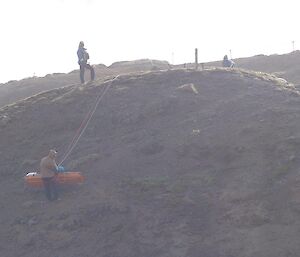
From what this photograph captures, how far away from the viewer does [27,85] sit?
3594 cm

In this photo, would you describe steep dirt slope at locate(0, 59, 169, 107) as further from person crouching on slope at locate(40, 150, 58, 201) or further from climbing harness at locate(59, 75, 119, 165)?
person crouching on slope at locate(40, 150, 58, 201)

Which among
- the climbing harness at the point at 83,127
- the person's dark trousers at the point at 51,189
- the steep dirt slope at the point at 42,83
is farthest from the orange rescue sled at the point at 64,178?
the steep dirt slope at the point at 42,83

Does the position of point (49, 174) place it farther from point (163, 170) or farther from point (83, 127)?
point (83, 127)

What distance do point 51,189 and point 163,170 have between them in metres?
2.68

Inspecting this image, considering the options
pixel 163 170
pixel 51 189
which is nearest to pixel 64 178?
→ pixel 51 189

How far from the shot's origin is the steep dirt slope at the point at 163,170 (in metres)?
10.8

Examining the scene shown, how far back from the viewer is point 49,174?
12945mm

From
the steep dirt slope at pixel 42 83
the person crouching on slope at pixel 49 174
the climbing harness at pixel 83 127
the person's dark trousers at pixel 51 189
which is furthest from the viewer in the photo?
the steep dirt slope at pixel 42 83

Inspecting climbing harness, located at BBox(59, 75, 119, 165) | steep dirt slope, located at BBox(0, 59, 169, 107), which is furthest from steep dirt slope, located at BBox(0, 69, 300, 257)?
steep dirt slope, located at BBox(0, 59, 169, 107)

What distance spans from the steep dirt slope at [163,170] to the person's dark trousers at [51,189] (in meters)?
0.21

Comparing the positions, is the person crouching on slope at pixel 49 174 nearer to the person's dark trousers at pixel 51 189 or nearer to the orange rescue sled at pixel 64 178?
the person's dark trousers at pixel 51 189

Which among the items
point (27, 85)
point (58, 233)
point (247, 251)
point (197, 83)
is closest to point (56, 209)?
point (58, 233)

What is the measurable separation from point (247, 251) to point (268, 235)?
0.56 meters

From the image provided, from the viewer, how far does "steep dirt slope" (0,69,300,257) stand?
35.6 feet
